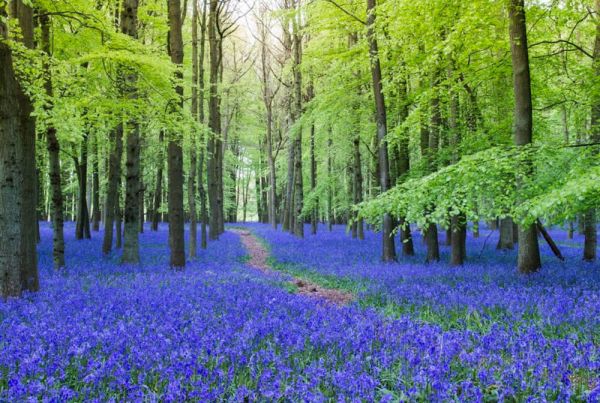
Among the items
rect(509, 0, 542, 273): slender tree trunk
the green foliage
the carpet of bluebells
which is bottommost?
the carpet of bluebells

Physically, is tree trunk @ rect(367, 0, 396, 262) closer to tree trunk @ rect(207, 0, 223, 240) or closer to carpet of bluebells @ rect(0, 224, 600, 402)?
carpet of bluebells @ rect(0, 224, 600, 402)

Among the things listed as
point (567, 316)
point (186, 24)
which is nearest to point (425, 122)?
point (567, 316)

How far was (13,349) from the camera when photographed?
405cm

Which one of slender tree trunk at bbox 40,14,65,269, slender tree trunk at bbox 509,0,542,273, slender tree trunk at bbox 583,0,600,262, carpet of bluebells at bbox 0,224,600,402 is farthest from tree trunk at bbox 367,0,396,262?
slender tree trunk at bbox 40,14,65,269

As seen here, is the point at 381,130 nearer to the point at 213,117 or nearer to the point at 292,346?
the point at 292,346

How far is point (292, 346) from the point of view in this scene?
14.9ft

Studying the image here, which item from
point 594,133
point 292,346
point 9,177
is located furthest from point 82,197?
point 594,133

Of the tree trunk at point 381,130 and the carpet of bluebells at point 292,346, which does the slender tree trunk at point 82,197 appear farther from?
the carpet of bluebells at point 292,346

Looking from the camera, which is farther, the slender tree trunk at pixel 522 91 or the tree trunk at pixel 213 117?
the tree trunk at pixel 213 117

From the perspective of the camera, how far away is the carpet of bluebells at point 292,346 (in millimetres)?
3438

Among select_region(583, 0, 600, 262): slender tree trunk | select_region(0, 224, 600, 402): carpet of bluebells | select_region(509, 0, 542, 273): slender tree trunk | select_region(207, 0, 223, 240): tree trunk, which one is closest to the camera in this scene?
select_region(0, 224, 600, 402): carpet of bluebells

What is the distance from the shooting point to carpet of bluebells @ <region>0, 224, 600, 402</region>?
11.3 ft

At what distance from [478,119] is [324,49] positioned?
7403 mm

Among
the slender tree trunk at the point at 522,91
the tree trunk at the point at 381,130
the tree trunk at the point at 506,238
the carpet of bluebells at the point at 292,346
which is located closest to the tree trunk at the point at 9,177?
the carpet of bluebells at the point at 292,346
